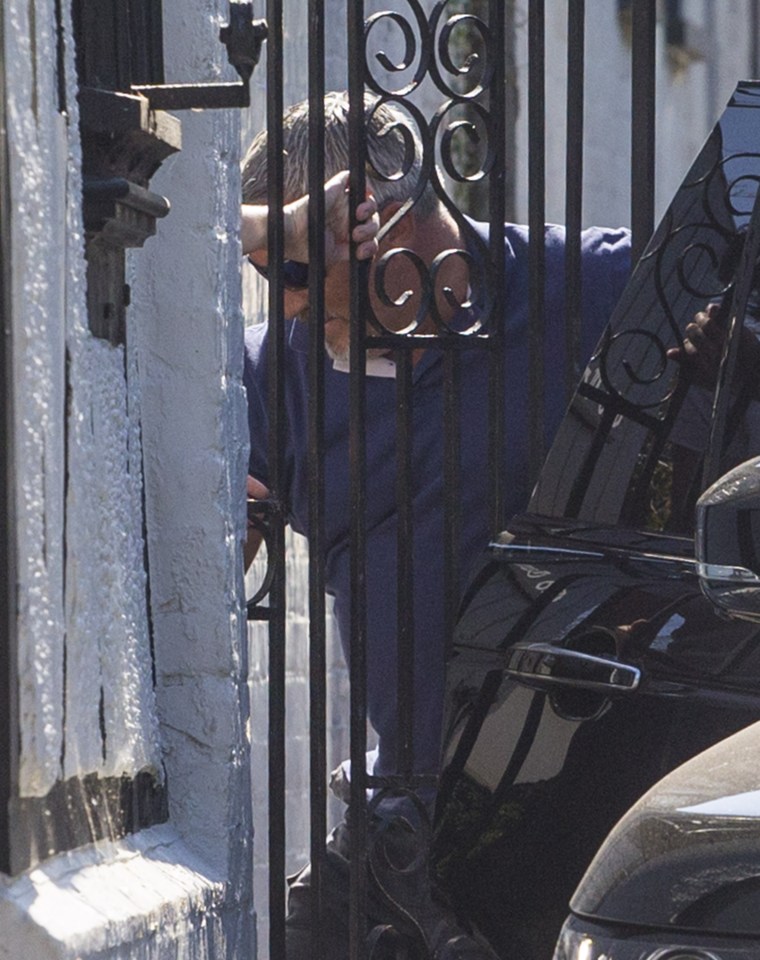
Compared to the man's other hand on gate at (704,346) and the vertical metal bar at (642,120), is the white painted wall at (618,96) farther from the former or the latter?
the man's other hand on gate at (704,346)

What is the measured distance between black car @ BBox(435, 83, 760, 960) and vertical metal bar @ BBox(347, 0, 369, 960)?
1.87 ft

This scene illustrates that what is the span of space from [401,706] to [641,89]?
3.91 ft

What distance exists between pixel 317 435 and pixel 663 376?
0.90 m

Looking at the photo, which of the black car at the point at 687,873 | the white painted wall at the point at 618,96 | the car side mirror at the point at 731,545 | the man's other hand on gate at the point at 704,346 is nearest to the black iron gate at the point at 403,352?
the man's other hand on gate at the point at 704,346

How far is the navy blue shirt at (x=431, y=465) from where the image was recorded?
352 cm

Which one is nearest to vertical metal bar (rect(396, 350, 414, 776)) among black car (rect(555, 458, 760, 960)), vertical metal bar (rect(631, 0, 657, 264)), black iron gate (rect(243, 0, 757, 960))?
black iron gate (rect(243, 0, 757, 960))

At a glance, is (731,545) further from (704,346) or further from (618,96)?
(618,96)

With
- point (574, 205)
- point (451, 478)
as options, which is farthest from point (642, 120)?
point (451, 478)

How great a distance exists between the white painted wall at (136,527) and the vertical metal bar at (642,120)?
71 cm

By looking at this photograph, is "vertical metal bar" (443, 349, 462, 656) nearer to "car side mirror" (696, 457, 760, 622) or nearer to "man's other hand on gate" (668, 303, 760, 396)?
"man's other hand on gate" (668, 303, 760, 396)

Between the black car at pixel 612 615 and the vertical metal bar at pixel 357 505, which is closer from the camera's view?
the black car at pixel 612 615

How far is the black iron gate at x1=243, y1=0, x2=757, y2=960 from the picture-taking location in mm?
3322

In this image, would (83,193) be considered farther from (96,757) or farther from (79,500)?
(96,757)

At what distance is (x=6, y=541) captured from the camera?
2430 millimetres
